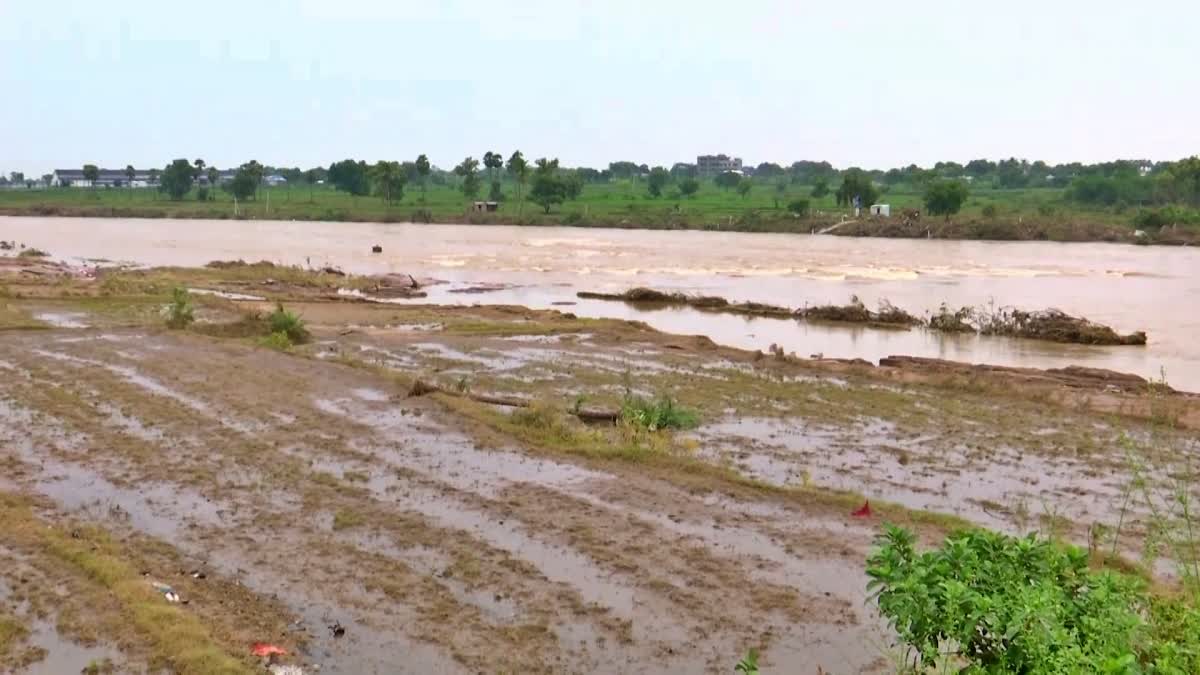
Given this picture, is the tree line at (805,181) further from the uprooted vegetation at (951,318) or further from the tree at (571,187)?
the uprooted vegetation at (951,318)

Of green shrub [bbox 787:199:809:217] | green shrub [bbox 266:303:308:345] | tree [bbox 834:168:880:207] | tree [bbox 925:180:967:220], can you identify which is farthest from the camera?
tree [bbox 834:168:880:207]

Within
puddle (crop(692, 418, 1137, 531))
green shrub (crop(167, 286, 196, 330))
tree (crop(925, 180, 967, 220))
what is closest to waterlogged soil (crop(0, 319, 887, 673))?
puddle (crop(692, 418, 1137, 531))

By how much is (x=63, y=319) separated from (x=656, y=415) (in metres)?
17.4

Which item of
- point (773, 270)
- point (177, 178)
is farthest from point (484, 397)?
point (177, 178)

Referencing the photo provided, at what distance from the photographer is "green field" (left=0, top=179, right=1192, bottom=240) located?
8800 cm

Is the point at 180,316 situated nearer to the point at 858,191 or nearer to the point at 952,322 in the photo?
the point at 952,322

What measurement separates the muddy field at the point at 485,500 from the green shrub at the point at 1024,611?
1083 mm

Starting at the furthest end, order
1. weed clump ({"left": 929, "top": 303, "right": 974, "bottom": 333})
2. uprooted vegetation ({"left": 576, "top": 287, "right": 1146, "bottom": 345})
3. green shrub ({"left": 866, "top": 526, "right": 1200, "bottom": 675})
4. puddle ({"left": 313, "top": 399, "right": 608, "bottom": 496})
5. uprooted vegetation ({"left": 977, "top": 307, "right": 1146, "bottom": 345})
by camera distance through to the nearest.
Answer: weed clump ({"left": 929, "top": 303, "right": 974, "bottom": 333}) < uprooted vegetation ({"left": 576, "top": 287, "right": 1146, "bottom": 345}) < uprooted vegetation ({"left": 977, "top": 307, "right": 1146, "bottom": 345}) < puddle ({"left": 313, "top": 399, "right": 608, "bottom": 496}) < green shrub ({"left": 866, "top": 526, "right": 1200, "bottom": 675})

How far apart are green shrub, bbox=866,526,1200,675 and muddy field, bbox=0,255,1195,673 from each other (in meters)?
1.08

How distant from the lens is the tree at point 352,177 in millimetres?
149375

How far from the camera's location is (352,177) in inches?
5984

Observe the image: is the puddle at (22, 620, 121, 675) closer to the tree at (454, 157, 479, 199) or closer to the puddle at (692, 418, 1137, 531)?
the puddle at (692, 418, 1137, 531)

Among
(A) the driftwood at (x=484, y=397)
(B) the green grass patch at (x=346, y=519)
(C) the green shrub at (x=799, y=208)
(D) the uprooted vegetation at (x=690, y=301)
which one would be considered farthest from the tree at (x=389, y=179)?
(B) the green grass patch at (x=346, y=519)

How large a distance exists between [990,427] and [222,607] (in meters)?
11.5
